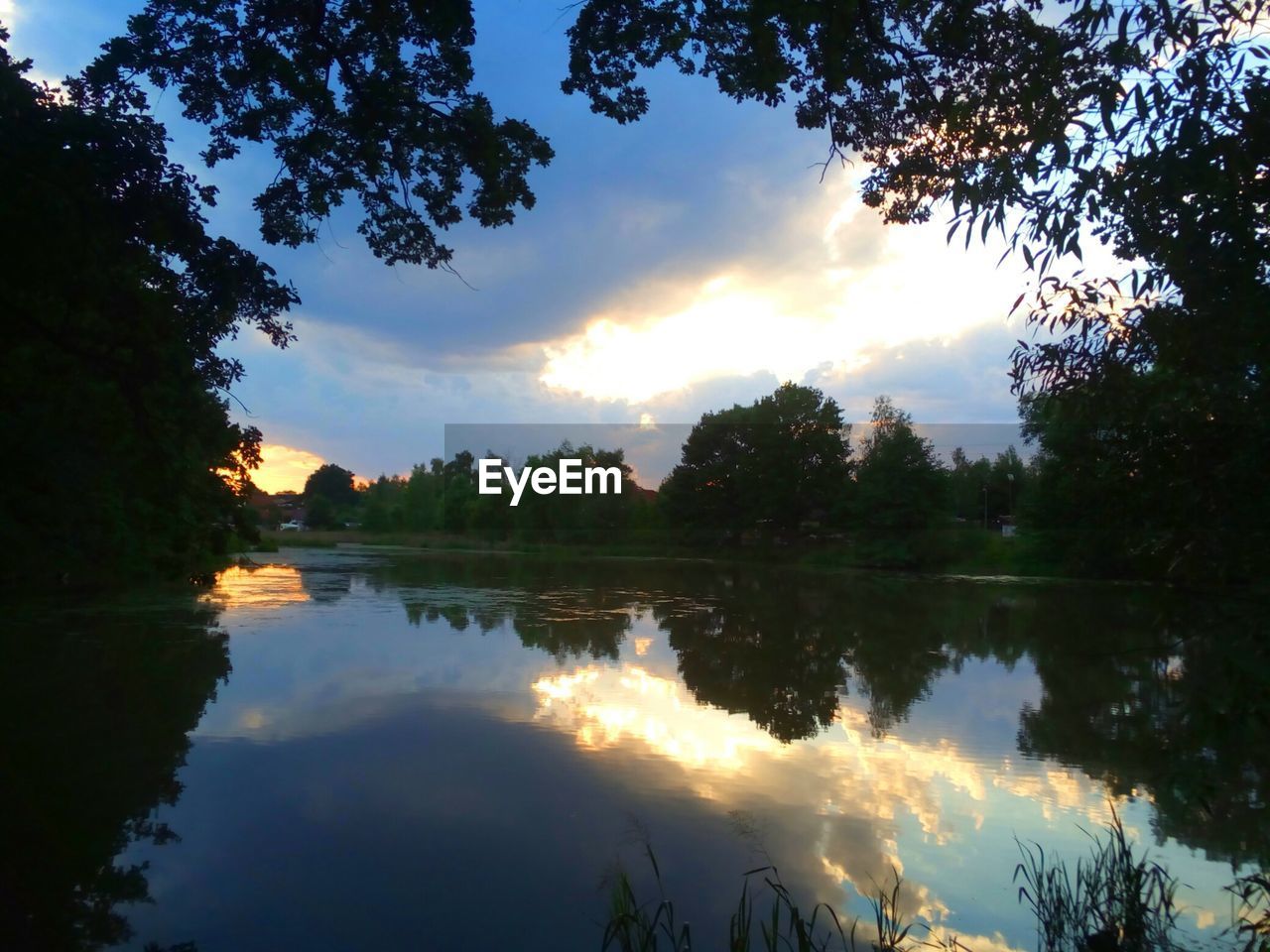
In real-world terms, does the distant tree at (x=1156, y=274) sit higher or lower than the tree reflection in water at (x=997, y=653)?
higher

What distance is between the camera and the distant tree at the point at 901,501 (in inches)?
1629

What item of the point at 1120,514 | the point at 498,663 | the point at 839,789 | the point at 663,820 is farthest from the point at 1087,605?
the point at 1120,514

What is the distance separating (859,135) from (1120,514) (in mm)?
3588

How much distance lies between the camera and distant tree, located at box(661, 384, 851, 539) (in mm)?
49750

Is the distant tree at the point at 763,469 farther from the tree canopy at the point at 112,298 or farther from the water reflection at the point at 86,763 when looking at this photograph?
the tree canopy at the point at 112,298

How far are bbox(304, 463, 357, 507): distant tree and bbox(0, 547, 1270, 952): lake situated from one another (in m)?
88.6

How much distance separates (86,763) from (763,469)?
44.3m

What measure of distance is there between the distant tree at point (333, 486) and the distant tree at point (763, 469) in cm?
5711

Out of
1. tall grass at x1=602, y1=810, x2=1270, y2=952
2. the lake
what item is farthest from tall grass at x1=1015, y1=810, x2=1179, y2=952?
the lake

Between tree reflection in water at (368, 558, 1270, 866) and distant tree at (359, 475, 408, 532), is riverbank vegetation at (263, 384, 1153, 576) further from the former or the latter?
tree reflection in water at (368, 558, 1270, 866)

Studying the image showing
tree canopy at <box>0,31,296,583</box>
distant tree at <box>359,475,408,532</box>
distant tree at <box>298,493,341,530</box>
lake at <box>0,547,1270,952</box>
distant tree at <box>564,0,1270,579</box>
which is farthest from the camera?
distant tree at <box>298,493,341,530</box>

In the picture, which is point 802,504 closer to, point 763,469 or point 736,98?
point 763,469

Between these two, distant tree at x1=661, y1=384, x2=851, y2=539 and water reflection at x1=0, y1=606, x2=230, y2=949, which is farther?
distant tree at x1=661, y1=384, x2=851, y2=539

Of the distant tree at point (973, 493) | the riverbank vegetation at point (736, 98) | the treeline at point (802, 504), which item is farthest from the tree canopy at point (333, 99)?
the distant tree at point (973, 493)
